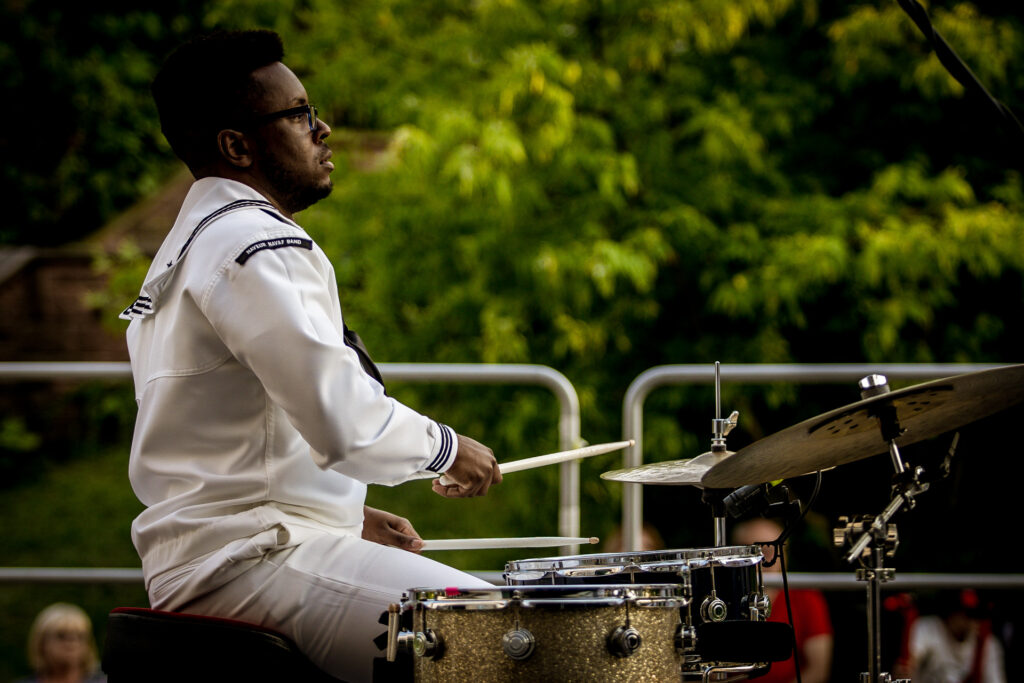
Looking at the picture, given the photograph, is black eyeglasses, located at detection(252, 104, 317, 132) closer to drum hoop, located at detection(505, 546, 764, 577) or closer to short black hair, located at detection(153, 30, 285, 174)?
short black hair, located at detection(153, 30, 285, 174)

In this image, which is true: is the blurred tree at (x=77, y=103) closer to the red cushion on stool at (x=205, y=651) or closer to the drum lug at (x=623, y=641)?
the red cushion on stool at (x=205, y=651)

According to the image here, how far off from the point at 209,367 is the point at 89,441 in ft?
34.5

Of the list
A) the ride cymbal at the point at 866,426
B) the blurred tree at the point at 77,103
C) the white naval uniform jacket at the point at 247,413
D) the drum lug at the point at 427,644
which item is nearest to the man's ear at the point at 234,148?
the white naval uniform jacket at the point at 247,413

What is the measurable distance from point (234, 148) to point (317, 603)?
0.89 m

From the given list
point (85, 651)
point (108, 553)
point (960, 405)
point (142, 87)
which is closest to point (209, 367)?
point (960, 405)

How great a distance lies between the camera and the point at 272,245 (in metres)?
1.95

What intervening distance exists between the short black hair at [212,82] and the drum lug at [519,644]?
1.09 m

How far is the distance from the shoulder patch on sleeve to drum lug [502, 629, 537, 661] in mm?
754

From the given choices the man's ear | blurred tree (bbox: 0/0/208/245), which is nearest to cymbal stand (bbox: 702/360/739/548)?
the man's ear

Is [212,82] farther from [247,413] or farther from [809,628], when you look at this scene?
[809,628]

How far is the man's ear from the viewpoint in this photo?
222cm

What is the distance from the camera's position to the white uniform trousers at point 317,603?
2.00 metres

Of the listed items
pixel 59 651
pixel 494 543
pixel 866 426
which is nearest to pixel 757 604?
pixel 866 426

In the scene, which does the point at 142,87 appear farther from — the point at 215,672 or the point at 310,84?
the point at 215,672
